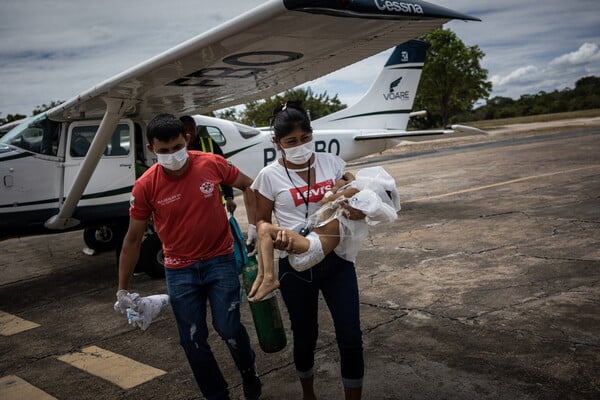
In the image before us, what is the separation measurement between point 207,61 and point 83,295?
11.0 feet

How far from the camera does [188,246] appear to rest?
3.18 m

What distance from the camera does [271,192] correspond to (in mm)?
3016

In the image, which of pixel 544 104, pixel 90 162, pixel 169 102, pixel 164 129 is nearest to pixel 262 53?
pixel 164 129

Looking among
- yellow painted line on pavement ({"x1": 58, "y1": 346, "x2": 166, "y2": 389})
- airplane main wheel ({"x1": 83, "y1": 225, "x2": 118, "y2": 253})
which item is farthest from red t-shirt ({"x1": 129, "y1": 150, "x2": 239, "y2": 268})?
airplane main wheel ({"x1": 83, "y1": 225, "x2": 118, "y2": 253})

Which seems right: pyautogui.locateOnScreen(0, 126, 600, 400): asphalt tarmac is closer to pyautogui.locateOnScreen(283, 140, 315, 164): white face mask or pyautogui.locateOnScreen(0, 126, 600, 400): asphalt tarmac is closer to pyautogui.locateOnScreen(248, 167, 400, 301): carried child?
pyautogui.locateOnScreen(248, 167, 400, 301): carried child

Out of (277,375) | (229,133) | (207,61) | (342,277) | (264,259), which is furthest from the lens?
(229,133)

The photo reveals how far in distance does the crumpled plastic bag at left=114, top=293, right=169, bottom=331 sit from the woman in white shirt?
92 centimetres

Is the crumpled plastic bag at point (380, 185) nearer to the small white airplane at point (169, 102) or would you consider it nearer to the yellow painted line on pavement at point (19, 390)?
the small white airplane at point (169, 102)

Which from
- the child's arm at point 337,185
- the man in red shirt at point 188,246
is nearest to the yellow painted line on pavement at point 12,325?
the man in red shirt at point 188,246

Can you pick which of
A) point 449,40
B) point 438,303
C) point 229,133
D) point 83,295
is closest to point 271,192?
point 438,303

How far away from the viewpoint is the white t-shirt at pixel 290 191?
2982 millimetres

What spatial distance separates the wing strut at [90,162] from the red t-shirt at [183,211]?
350cm

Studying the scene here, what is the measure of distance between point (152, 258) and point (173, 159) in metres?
3.93

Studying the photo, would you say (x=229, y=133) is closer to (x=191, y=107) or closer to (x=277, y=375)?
(x=191, y=107)
